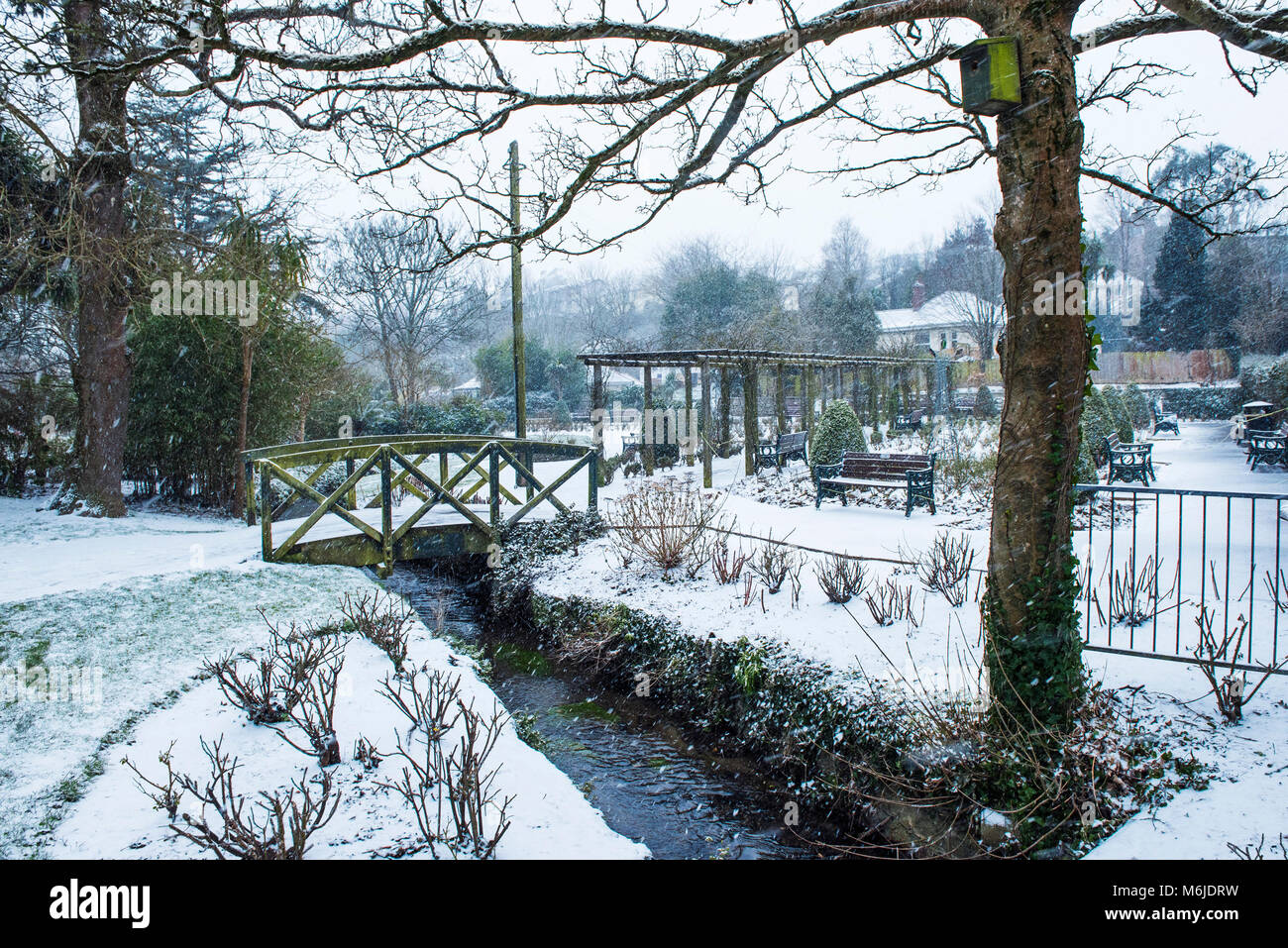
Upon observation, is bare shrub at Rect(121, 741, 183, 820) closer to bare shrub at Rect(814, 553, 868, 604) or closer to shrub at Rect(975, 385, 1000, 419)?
bare shrub at Rect(814, 553, 868, 604)

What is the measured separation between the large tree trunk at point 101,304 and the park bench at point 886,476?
32.7ft

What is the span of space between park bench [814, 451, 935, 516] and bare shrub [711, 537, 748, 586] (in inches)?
163

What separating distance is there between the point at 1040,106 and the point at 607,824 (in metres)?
4.17

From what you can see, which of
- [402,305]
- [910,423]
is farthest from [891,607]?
[402,305]

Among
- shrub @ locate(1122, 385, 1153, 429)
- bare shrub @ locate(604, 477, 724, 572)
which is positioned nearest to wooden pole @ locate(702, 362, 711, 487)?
bare shrub @ locate(604, 477, 724, 572)

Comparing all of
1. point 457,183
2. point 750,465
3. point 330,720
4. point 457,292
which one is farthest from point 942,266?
point 330,720

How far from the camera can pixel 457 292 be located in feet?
79.5

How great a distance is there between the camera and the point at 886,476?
10.5 metres

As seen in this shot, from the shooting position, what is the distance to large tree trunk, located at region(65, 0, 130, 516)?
9.01m

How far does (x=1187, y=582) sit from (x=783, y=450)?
963cm

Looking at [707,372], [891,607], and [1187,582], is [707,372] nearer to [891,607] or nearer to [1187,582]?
[1187,582]

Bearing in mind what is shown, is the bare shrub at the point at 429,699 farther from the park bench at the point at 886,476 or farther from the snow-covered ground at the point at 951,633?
the park bench at the point at 886,476

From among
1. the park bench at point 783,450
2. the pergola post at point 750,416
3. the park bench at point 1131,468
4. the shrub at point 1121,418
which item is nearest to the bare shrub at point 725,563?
the park bench at point 1131,468

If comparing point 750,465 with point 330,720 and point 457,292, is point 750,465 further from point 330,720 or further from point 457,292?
point 457,292
